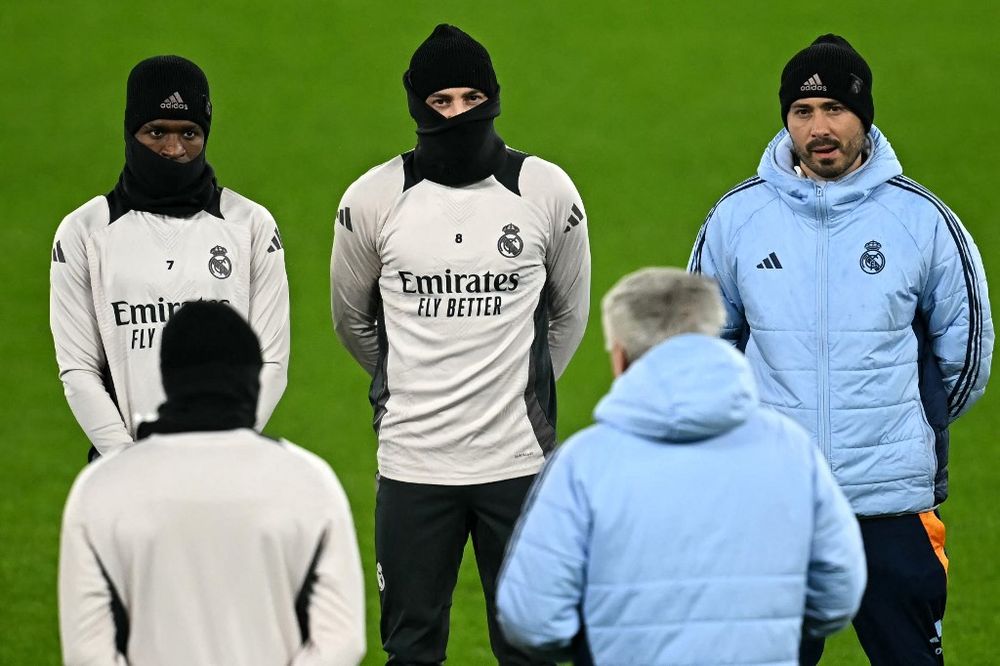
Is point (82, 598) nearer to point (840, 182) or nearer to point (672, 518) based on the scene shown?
point (672, 518)

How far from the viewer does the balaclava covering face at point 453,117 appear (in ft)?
16.0

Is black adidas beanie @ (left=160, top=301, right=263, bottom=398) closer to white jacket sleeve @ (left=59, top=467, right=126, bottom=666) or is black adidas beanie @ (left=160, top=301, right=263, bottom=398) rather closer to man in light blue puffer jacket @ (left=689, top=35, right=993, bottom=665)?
white jacket sleeve @ (left=59, top=467, right=126, bottom=666)

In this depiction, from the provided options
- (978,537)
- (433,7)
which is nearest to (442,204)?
(978,537)

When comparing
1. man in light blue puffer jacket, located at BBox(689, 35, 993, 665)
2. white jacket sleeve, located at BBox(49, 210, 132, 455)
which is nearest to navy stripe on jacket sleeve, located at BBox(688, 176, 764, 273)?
man in light blue puffer jacket, located at BBox(689, 35, 993, 665)

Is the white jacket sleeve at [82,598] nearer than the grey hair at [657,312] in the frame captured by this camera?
Yes

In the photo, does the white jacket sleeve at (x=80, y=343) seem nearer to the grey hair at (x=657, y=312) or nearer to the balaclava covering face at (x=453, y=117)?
the balaclava covering face at (x=453, y=117)

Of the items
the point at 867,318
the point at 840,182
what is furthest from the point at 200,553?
the point at 840,182

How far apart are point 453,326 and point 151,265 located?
819 mm

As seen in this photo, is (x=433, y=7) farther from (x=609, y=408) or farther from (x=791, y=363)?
(x=609, y=408)

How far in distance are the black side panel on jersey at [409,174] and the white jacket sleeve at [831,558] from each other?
69.2 inches

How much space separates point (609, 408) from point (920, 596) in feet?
5.36

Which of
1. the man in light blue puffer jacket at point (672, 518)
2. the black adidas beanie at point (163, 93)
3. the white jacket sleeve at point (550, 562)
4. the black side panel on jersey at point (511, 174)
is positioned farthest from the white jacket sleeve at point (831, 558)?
the black adidas beanie at point (163, 93)

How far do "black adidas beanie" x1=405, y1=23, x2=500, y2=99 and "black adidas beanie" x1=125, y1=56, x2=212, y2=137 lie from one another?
596 millimetres

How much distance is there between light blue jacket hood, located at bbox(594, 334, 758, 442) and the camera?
3406 mm
